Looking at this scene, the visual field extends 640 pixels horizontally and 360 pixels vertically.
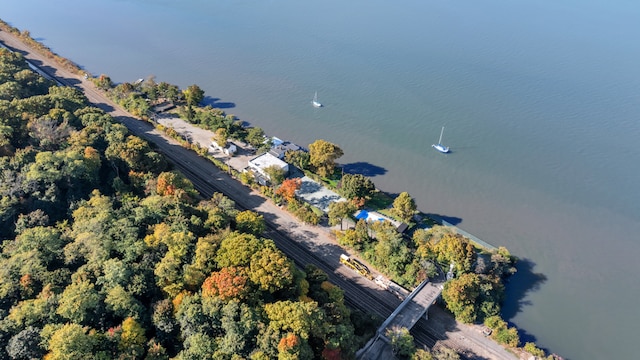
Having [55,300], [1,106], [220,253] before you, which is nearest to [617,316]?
[220,253]

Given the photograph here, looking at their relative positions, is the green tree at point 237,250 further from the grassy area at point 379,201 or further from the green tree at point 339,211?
the grassy area at point 379,201

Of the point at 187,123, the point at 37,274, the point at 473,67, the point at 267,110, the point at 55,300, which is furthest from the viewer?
the point at 473,67

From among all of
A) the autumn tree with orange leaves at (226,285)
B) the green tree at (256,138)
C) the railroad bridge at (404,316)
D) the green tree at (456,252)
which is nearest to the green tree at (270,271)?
the autumn tree with orange leaves at (226,285)

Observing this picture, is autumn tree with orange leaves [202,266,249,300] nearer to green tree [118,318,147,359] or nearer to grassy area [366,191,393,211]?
green tree [118,318,147,359]

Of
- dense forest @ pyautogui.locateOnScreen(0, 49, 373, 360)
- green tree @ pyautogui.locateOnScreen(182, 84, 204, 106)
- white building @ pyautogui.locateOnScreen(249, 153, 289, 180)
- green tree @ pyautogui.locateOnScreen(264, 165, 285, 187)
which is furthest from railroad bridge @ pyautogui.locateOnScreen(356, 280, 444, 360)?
green tree @ pyautogui.locateOnScreen(182, 84, 204, 106)

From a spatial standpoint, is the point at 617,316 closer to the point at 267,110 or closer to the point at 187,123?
the point at 267,110

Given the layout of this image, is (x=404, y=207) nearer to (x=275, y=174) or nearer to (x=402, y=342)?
(x=275, y=174)
